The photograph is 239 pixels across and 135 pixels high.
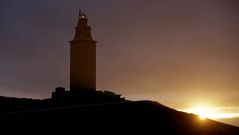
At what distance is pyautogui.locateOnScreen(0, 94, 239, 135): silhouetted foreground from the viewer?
1441 centimetres

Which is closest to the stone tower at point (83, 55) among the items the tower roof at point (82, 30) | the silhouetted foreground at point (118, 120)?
the tower roof at point (82, 30)

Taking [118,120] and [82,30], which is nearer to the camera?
[118,120]

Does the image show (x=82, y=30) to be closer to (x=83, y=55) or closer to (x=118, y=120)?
(x=83, y=55)

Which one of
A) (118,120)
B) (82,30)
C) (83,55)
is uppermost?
(82,30)

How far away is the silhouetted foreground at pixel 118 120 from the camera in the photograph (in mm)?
14406

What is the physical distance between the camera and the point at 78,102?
97.5 ft

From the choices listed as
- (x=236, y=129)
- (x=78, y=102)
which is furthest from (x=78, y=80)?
(x=236, y=129)

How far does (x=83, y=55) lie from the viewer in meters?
41.2

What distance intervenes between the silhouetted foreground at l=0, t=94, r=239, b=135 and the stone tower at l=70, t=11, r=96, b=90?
25.3m

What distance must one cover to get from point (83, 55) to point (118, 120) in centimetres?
2682

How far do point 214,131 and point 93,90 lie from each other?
83.1 feet

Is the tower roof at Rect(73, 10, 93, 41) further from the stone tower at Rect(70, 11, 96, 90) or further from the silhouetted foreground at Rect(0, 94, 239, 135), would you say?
the silhouetted foreground at Rect(0, 94, 239, 135)

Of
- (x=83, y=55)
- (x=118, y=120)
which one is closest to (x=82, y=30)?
(x=83, y=55)

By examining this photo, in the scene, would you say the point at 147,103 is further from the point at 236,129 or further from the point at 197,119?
the point at 236,129
